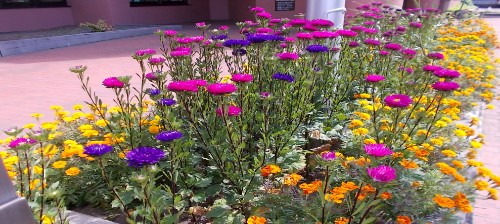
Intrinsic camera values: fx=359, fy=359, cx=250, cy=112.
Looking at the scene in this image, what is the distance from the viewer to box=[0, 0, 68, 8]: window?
12.4 meters

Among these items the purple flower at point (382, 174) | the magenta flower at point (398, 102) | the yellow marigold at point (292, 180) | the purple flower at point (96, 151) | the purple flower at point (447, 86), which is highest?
the purple flower at point (447, 86)

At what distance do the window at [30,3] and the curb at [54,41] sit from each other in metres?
3.44

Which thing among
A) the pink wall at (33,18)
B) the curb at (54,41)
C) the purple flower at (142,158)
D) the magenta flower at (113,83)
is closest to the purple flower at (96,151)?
the purple flower at (142,158)

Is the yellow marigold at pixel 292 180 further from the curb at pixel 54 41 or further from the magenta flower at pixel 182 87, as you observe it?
the curb at pixel 54 41

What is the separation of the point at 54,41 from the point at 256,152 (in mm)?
9982

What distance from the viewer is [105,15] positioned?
14156 mm

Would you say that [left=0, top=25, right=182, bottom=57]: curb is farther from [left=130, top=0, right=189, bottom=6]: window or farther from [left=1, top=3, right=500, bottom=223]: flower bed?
[left=1, top=3, right=500, bottom=223]: flower bed

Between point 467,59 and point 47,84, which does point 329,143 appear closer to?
point 467,59

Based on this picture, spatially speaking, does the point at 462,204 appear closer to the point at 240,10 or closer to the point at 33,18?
the point at 33,18

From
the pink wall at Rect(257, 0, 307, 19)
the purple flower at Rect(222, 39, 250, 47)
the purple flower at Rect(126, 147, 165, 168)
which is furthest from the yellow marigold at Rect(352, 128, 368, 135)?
the pink wall at Rect(257, 0, 307, 19)

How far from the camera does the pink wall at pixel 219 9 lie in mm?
18406

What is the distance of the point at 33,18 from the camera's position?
13031 mm


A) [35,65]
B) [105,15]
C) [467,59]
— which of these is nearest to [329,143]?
[467,59]

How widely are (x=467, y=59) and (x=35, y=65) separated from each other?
8.28 metres
